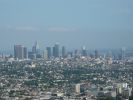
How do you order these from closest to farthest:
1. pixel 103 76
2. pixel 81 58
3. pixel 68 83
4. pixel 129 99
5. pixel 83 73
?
pixel 129 99, pixel 68 83, pixel 103 76, pixel 83 73, pixel 81 58

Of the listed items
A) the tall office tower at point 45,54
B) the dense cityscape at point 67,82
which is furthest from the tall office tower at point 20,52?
the tall office tower at point 45,54

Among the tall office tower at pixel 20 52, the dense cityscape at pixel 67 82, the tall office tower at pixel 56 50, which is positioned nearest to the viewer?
the dense cityscape at pixel 67 82

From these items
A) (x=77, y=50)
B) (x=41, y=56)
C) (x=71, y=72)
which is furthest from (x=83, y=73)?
(x=77, y=50)

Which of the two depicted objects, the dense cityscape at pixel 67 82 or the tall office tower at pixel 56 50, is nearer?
the dense cityscape at pixel 67 82

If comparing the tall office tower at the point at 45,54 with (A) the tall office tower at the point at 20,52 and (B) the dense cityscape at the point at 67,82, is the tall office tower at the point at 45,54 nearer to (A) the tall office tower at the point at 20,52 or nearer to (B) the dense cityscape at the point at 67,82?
(B) the dense cityscape at the point at 67,82

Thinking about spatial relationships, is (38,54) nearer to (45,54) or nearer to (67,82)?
(45,54)

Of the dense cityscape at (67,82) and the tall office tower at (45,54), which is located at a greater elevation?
the tall office tower at (45,54)

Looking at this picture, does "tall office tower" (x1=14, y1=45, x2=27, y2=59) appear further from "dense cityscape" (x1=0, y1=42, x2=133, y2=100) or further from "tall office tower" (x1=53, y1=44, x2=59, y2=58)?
"tall office tower" (x1=53, y1=44, x2=59, y2=58)

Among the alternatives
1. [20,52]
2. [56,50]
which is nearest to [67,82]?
[20,52]

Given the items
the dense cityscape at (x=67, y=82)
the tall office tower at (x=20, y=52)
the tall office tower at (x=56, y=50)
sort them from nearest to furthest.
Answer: the dense cityscape at (x=67, y=82)
the tall office tower at (x=20, y=52)
the tall office tower at (x=56, y=50)

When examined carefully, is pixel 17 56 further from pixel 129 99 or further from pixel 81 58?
pixel 129 99

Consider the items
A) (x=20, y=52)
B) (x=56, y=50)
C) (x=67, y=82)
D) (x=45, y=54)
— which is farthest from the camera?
(x=56, y=50)
